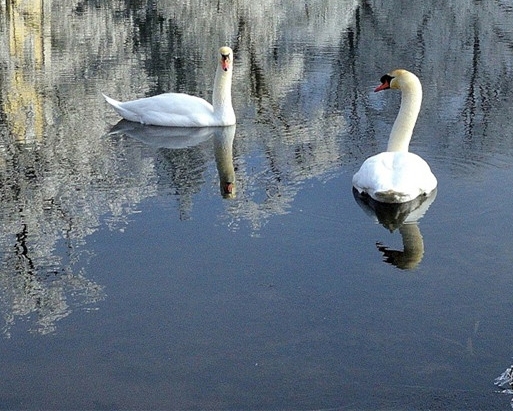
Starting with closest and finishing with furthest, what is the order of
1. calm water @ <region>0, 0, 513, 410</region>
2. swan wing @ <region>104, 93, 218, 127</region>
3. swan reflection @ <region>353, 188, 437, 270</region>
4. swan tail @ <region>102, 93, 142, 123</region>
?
calm water @ <region>0, 0, 513, 410</region> < swan reflection @ <region>353, 188, 437, 270</region> < swan wing @ <region>104, 93, 218, 127</region> < swan tail @ <region>102, 93, 142, 123</region>

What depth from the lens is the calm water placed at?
5.50 meters

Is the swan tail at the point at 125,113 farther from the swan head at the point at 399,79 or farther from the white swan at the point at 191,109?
the swan head at the point at 399,79

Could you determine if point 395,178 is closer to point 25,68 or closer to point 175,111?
Result: point 175,111

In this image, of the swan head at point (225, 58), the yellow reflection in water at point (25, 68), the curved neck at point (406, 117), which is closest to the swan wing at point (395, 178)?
the curved neck at point (406, 117)

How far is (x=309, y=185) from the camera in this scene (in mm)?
9234

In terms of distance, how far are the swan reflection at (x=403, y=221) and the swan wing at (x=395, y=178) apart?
83 millimetres

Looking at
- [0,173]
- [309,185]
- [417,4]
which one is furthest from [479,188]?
[417,4]

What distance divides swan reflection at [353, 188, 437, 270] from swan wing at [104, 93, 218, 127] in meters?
3.28

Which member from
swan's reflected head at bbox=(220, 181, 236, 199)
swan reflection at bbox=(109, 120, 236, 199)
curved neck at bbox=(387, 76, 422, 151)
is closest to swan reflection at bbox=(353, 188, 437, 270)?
curved neck at bbox=(387, 76, 422, 151)

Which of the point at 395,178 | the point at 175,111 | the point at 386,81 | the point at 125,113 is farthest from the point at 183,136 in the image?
the point at 395,178

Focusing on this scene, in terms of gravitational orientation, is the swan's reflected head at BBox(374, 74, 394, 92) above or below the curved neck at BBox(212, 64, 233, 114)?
above

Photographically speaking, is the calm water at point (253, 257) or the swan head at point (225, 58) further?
the swan head at point (225, 58)

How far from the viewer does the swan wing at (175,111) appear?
11.7 m

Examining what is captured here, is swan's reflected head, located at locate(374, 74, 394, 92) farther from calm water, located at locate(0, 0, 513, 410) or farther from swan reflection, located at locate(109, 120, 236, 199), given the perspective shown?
swan reflection, located at locate(109, 120, 236, 199)
